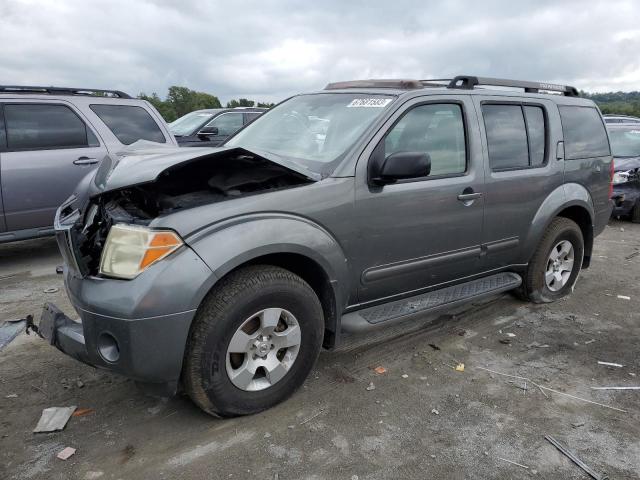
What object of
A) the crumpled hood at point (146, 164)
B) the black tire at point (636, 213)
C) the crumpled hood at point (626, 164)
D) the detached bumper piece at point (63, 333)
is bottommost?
the black tire at point (636, 213)

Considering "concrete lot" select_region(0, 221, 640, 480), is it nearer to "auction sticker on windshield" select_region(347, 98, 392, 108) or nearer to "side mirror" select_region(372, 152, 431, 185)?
"side mirror" select_region(372, 152, 431, 185)

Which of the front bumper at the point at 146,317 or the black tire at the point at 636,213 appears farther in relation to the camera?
the black tire at the point at 636,213

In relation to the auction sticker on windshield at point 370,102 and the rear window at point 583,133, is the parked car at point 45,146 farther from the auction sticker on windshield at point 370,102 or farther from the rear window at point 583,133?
the rear window at point 583,133

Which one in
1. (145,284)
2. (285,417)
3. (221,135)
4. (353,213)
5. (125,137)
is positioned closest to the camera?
(145,284)

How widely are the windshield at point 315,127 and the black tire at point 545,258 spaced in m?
2.12

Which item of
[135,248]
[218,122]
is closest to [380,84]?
[135,248]

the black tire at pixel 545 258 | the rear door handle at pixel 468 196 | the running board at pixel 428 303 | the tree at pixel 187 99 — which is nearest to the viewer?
the running board at pixel 428 303

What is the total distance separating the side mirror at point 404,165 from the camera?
3.06 metres

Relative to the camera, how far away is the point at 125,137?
6316 mm

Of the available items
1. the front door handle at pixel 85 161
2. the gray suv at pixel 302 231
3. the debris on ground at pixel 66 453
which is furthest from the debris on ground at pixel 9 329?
the front door handle at pixel 85 161

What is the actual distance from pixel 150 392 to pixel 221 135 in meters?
7.67

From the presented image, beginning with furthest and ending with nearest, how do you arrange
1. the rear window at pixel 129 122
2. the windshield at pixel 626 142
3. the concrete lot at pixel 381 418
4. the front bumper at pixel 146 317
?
the windshield at pixel 626 142 < the rear window at pixel 129 122 < the concrete lot at pixel 381 418 < the front bumper at pixel 146 317

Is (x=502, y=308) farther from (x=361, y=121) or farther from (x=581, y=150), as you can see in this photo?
(x=361, y=121)

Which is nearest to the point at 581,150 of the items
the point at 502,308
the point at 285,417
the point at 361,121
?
Answer: the point at 502,308
